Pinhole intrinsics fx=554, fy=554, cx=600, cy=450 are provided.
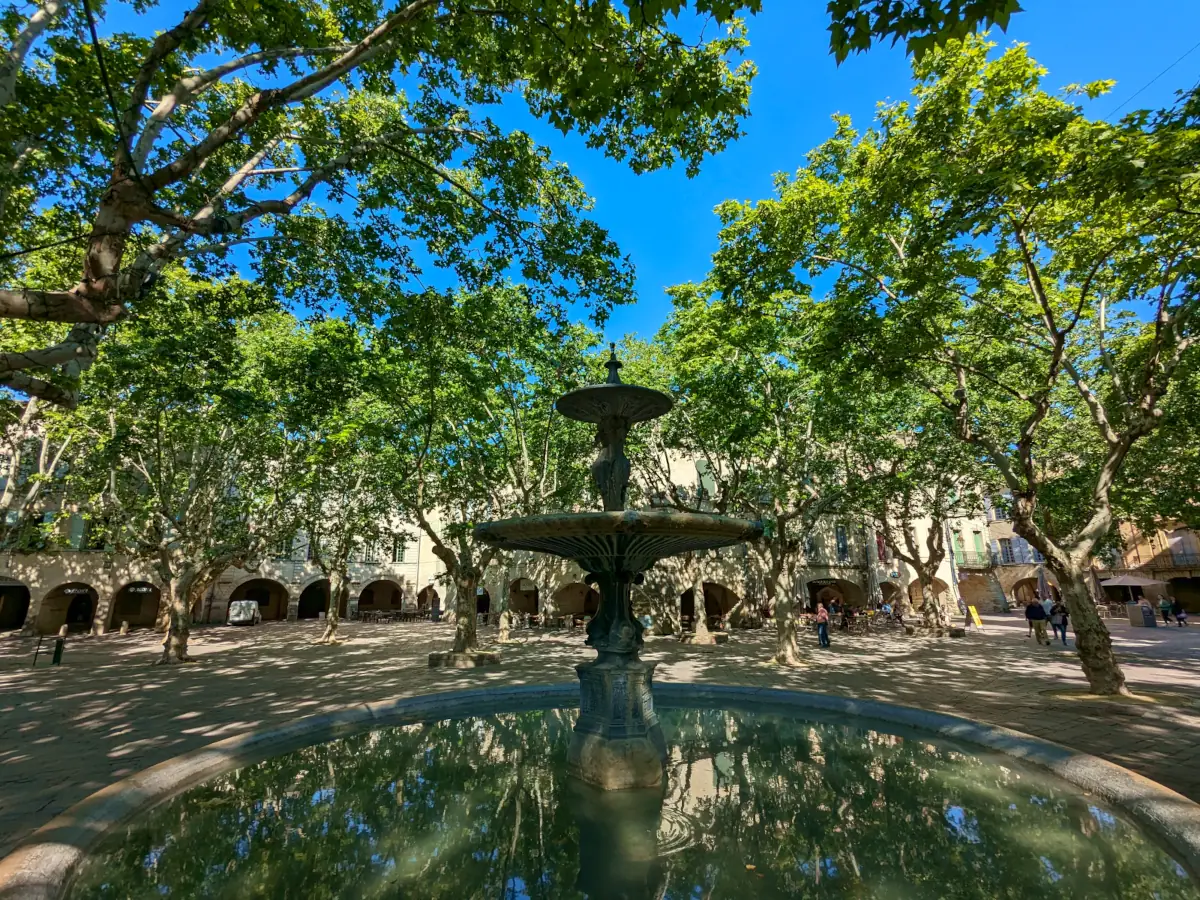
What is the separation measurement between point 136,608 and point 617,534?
35888 millimetres

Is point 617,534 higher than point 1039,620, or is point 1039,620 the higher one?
point 617,534

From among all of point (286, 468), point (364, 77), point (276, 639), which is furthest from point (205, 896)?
point (276, 639)

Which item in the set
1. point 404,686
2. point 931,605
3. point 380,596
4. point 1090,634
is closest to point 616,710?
point 404,686

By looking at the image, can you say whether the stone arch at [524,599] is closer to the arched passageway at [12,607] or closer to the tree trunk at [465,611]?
the tree trunk at [465,611]

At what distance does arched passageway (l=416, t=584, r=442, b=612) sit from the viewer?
34.5 metres

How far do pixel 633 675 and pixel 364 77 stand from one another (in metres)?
7.49

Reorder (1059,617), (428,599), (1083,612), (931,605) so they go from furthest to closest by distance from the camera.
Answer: (428,599) < (931,605) < (1059,617) < (1083,612)

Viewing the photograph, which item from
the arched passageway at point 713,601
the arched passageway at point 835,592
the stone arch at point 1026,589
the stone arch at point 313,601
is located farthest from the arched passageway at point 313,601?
the stone arch at point 1026,589

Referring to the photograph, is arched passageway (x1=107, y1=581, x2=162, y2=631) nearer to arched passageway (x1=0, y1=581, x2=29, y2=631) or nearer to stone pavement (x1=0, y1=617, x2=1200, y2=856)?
arched passageway (x1=0, y1=581, x2=29, y2=631)

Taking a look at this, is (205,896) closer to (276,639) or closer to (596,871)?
(596,871)

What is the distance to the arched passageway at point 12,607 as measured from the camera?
26.9 m

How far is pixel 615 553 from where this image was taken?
558cm

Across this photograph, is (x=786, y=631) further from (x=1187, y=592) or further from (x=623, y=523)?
(x=1187, y=592)

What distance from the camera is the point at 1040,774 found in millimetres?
4848
